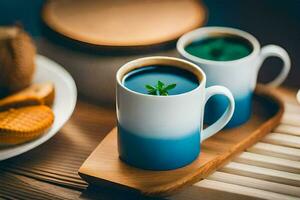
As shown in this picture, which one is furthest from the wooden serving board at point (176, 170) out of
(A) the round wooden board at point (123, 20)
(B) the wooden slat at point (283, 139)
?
(A) the round wooden board at point (123, 20)

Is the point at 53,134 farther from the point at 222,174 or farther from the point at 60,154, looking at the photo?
the point at 222,174

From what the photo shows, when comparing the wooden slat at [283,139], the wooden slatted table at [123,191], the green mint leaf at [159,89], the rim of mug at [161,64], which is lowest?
the wooden slatted table at [123,191]

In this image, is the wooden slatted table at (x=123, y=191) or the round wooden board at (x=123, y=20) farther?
the round wooden board at (x=123, y=20)

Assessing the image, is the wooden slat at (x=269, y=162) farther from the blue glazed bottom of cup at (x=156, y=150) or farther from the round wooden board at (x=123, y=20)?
the round wooden board at (x=123, y=20)

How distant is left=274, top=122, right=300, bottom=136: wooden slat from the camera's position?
69cm

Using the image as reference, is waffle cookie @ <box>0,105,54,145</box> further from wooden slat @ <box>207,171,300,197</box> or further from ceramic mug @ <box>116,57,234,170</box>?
wooden slat @ <box>207,171,300,197</box>

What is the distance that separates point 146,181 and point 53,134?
0.14 metres

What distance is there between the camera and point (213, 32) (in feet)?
2.38

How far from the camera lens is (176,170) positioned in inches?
23.9

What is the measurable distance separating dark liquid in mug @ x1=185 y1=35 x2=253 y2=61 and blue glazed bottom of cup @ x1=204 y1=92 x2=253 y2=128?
53 mm

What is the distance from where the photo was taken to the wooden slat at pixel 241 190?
585mm

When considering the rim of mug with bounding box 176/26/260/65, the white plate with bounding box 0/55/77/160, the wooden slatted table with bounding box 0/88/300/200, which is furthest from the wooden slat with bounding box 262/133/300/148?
the white plate with bounding box 0/55/77/160

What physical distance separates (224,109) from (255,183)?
11cm

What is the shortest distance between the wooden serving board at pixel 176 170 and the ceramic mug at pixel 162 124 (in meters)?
0.01
